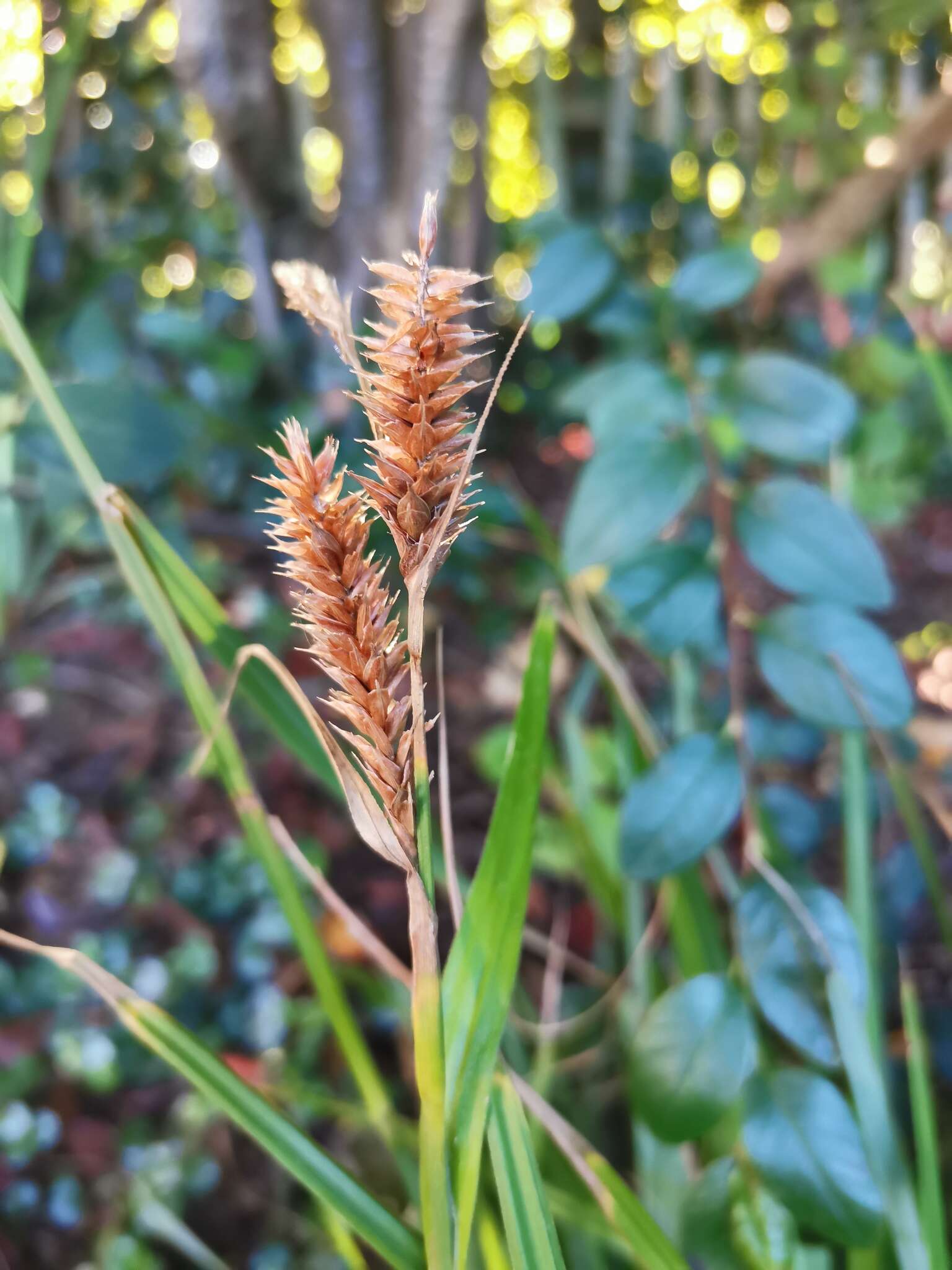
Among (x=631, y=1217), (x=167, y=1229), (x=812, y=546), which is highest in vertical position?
(x=812, y=546)

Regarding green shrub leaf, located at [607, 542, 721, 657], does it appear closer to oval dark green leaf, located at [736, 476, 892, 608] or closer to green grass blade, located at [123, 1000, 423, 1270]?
oval dark green leaf, located at [736, 476, 892, 608]

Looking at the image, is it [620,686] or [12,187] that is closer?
[620,686]

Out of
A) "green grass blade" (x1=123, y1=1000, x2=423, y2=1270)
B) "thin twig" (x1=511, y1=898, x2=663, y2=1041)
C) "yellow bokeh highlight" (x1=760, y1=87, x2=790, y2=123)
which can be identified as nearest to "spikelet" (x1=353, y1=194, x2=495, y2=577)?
"green grass blade" (x1=123, y1=1000, x2=423, y2=1270)

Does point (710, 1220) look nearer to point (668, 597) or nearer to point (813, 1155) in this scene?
point (813, 1155)

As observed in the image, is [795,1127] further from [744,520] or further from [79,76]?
[79,76]

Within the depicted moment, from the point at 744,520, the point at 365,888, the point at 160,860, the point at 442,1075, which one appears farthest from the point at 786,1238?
the point at 160,860

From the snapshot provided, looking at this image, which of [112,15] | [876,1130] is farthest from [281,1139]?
[112,15]
